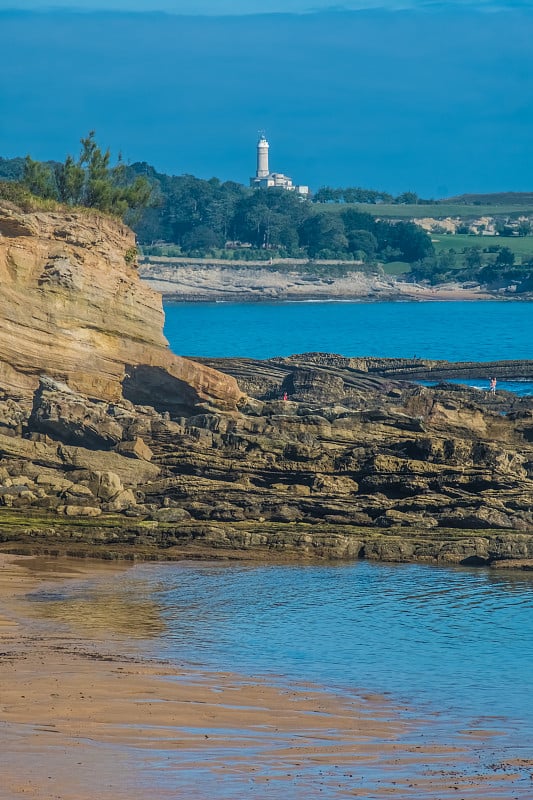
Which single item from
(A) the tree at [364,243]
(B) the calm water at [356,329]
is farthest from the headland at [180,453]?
(A) the tree at [364,243]

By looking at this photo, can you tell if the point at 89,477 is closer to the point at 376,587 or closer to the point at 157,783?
the point at 376,587

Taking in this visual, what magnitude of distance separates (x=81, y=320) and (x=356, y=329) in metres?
88.3

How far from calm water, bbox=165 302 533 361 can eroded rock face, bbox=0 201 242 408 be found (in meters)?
50.6

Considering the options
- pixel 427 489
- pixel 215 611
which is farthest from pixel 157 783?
pixel 427 489

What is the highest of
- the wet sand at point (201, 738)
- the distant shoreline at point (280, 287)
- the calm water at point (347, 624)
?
the distant shoreline at point (280, 287)

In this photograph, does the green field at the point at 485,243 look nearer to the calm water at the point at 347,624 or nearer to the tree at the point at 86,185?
the tree at the point at 86,185

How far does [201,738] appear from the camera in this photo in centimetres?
1236

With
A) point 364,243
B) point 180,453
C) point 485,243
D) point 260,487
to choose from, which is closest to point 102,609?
point 260,487

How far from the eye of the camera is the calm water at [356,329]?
308 ft

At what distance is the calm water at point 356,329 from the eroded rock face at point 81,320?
166ft

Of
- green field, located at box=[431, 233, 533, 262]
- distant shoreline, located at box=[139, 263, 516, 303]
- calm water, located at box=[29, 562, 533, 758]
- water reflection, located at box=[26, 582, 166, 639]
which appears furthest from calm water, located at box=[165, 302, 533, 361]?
water reflection, located at box=[26, 582, 166, 639]

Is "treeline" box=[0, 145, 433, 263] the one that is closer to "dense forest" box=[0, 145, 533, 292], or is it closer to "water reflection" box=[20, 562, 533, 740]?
"dense forest" box=[0, 145, 533, 292]

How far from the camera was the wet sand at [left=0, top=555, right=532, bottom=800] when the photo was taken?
10766mm

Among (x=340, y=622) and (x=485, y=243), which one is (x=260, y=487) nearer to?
(x=340, y=622)
